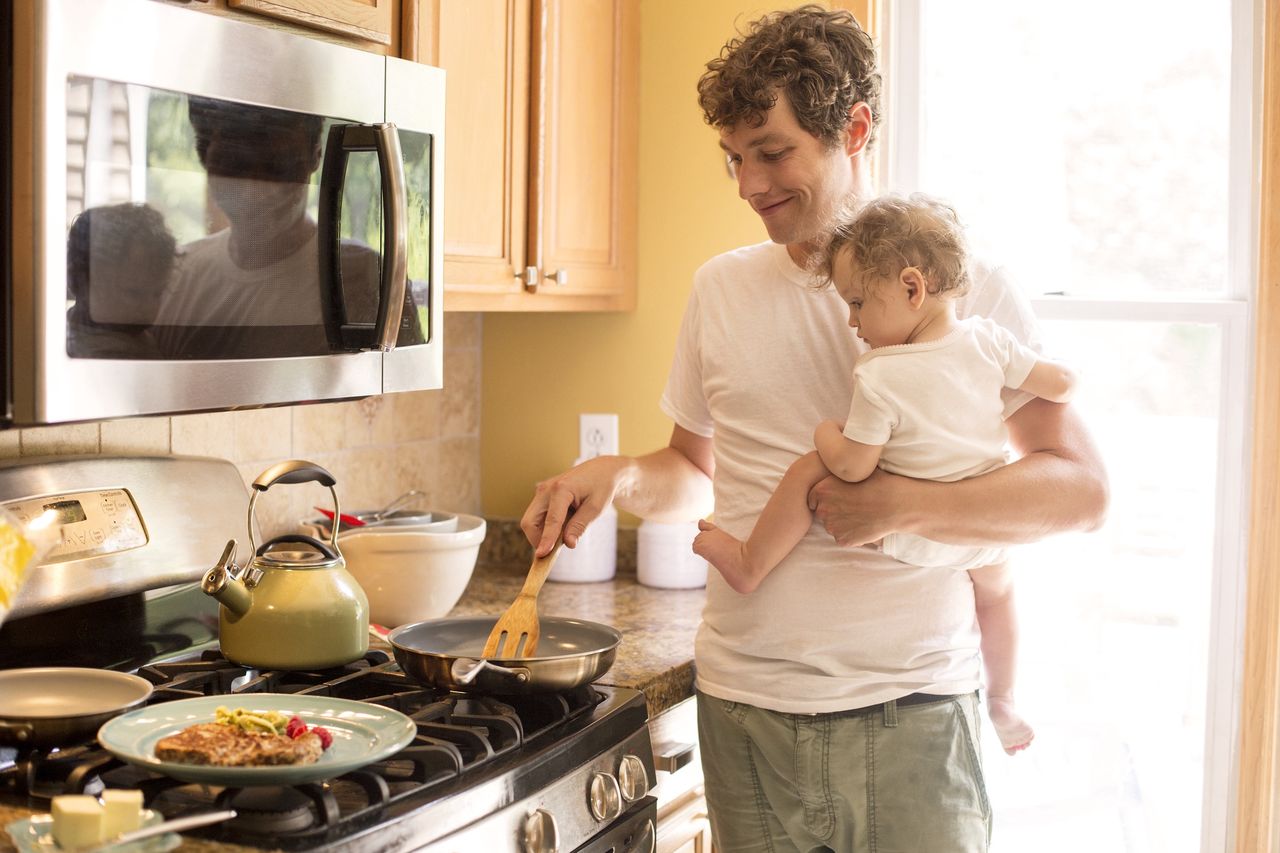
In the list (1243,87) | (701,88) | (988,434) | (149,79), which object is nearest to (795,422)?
(988,434)

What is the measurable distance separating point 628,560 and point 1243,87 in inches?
55.4

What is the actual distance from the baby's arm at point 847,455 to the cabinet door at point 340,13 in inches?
30.6

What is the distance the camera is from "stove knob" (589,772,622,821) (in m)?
1.52

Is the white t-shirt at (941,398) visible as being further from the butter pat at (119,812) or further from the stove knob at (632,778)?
the butter pat at (119,812)

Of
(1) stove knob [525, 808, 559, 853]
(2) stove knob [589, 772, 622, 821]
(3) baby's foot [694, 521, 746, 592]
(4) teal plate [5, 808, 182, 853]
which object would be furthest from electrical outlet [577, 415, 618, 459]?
(4) teal plate [5, 808, 182, 853]

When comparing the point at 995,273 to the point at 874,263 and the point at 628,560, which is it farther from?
the point at 628,560

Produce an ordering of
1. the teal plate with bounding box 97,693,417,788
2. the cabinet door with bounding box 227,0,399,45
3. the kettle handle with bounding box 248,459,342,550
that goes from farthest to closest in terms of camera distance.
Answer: the kettle handle with bounding box 248,459,342,550, the cabinet door with bounding box 227,0,399,45, the teal plate with bounding box 97,693,417,788

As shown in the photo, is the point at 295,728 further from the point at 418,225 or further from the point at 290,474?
the point at 418,225

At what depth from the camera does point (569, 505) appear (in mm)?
1740

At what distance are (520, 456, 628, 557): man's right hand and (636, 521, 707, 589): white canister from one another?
0.70 metres

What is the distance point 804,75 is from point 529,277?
731 mm

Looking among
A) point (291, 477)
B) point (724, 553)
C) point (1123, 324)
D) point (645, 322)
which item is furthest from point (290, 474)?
point (1123, 324)

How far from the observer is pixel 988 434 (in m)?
1.59

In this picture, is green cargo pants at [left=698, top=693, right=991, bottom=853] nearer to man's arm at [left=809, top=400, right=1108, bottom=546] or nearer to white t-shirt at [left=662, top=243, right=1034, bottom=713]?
white t-shirt at [left=662, top=243, right=1034, bottom=713]
